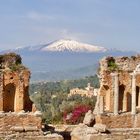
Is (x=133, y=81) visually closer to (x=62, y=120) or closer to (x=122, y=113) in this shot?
(x=122, y=113)

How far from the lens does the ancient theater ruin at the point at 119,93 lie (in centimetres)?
3797

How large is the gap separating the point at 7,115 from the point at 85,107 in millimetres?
19406

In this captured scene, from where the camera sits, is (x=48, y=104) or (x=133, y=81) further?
(x=48, y=104)

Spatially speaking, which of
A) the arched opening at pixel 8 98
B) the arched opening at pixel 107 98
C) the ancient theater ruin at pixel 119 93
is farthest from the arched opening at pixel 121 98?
the arched opening at pixel 8 98

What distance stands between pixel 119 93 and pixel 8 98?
7.43 meters

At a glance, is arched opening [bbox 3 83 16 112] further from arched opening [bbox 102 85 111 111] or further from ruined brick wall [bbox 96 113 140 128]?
arched opening [bbox 102 85 111 111]

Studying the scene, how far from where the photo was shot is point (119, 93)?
4084 cm

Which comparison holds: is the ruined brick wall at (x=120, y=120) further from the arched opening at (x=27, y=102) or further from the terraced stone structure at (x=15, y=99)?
the arched opening at (x=27, y=102)

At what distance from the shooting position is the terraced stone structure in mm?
35250

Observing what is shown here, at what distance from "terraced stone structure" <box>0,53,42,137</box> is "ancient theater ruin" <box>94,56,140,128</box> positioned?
438 cm

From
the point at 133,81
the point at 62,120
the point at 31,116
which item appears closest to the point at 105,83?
the point at 133,81

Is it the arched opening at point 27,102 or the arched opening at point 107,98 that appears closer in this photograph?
the arched opening at point 27,102

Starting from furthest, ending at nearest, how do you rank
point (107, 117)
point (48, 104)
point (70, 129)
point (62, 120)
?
point (48, 104) → point (62, 120) → point (70, 129) → point (107, 117)

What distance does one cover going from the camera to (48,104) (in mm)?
95438
